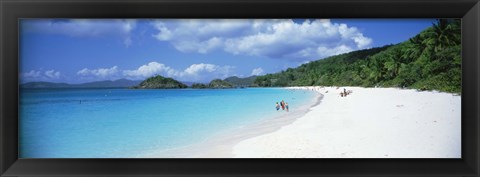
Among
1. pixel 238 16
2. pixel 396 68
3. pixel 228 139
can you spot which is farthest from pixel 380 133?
pixel 238 16

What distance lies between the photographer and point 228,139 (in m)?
2.85

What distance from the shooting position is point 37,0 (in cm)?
184

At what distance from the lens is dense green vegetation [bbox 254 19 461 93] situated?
92.6 inches

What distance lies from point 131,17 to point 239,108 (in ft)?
5.78

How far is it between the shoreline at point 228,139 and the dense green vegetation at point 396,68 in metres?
0.21

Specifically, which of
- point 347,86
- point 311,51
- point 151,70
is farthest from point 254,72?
point 347,86

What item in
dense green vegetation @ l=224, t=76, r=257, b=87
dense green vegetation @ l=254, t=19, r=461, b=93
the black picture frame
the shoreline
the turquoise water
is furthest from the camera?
dense green vegetation @ l=224, t=76, r=257, b=87

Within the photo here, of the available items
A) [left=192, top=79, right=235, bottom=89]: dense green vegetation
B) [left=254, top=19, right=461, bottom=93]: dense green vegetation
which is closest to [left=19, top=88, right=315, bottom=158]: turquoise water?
[left=192, top=79, right=235, bottom=89]: dense green vegetation

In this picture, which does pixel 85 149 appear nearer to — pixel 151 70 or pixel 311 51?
pixel 151 70

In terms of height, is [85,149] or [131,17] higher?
[131,17]

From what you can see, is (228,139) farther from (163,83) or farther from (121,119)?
(121,119)

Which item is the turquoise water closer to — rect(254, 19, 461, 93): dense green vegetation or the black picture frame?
the black picture frame

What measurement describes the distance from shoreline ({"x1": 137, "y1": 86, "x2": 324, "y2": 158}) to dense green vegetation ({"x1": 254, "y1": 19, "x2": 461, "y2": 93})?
0.70 ft

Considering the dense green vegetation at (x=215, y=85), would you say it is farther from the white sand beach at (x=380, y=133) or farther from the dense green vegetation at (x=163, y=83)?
the white sand beach at (x=380, y=133)
